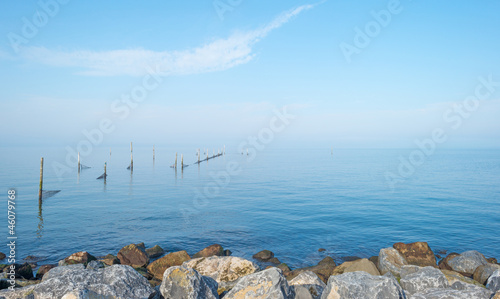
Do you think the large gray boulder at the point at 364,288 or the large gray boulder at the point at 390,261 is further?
the large gray boulder at the point at 390,261

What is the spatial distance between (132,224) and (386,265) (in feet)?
59.2

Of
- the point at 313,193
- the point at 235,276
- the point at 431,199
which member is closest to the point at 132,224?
the point at 235,276

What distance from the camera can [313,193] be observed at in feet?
124

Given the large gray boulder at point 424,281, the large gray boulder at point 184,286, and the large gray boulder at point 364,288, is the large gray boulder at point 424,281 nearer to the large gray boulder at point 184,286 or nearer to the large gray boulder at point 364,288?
the large gray boulder at point 364,288

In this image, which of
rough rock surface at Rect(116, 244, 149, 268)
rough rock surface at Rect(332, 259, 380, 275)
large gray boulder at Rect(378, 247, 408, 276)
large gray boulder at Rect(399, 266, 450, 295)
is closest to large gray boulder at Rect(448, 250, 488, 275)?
large gray boulder at Rect(378, 247, 408, 276)

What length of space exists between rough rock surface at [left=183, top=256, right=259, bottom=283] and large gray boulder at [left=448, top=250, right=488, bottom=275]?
9.41 m

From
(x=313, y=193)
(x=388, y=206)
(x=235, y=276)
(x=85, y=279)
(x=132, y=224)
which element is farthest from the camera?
(x=313, y=193)

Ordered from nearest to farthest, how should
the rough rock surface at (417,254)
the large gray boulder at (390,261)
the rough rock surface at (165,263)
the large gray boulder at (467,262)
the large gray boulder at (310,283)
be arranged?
the large gray boulder at (310,283), the rough rock surface at (165,263), the large gray boulder at (390,261), the large gray boulder at (467,262), the rough rock surface at (417,254)

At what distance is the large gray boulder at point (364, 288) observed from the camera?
747 centimetres

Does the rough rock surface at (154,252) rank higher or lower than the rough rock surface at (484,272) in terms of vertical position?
lower

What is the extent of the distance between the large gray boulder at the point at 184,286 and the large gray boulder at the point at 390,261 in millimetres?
8379

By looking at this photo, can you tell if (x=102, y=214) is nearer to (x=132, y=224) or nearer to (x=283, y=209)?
(x=132, y=224)

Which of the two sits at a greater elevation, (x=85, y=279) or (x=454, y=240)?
(x=85, y=279)

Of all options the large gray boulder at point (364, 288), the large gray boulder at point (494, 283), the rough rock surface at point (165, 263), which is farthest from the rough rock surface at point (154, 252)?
the large gray boulder at point (494, 283)
